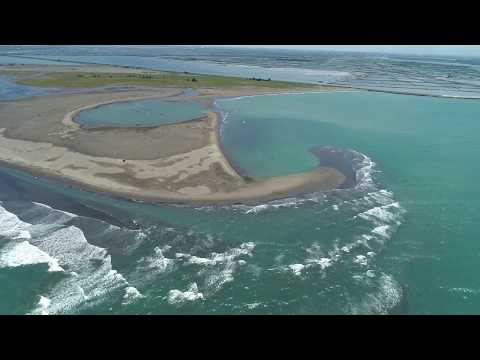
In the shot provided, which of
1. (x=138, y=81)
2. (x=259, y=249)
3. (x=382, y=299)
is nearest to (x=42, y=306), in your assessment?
(x=259, y=249)

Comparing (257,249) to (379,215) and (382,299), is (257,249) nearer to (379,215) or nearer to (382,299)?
(382,299)

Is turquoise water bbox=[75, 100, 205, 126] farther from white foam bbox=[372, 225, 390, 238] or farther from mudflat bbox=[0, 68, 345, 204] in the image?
white foam bbox=[372, 225, 390, 238]

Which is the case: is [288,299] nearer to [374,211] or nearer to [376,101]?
[374,211]

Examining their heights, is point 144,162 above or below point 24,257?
above

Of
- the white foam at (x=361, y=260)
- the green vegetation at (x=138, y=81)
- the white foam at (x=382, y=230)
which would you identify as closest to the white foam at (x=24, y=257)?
the white foam at (x=361, y=260)

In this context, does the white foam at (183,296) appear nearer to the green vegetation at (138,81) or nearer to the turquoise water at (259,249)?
the turquoise water at (259,249)

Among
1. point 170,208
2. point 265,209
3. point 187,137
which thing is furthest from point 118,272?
point 187,137

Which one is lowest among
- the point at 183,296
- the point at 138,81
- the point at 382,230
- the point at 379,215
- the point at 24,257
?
the point at 183,296
